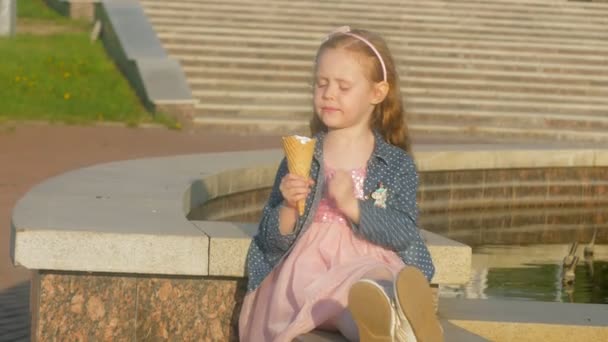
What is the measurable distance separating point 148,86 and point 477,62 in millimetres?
4626

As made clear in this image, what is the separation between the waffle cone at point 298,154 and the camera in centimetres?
424

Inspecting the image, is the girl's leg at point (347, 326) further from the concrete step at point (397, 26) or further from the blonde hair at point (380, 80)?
the concrete step at point (397, 26)

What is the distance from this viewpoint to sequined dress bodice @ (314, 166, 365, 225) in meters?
4.58

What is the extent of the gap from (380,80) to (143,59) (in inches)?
436

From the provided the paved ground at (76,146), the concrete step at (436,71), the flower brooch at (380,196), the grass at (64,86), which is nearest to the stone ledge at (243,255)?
the flower brooch at (380,196)

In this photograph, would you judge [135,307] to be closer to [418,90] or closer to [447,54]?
[418,90]

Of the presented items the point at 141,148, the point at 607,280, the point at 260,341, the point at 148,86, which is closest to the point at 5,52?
the point at 148,86

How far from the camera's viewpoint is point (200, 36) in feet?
57.7

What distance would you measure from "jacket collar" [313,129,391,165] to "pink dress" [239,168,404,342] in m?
0.06

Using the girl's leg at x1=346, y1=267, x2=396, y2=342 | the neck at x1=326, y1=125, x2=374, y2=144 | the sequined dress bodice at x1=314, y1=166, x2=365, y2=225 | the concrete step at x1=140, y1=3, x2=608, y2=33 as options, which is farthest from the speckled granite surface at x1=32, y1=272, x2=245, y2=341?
the concrete step at x1=140, y1=3, x2=608, y2=33

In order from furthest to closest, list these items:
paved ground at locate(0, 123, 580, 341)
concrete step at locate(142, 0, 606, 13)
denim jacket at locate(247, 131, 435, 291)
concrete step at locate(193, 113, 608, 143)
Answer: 1. concrete step at locate(142, 0, 606, 13)
2. concrete step at locate(193, 113, 608, 143)
3. paved ground at locate(0, 123, 580, 341)
4. denim jacket at locate(247, 131, 435, 291)

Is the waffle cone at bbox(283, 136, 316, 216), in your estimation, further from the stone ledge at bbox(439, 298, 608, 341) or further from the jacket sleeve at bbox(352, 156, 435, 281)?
the stone ledge at bbox(439, 298, 608, 341)

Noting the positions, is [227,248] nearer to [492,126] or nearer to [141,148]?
[141,148]

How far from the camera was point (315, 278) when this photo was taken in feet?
14.6
